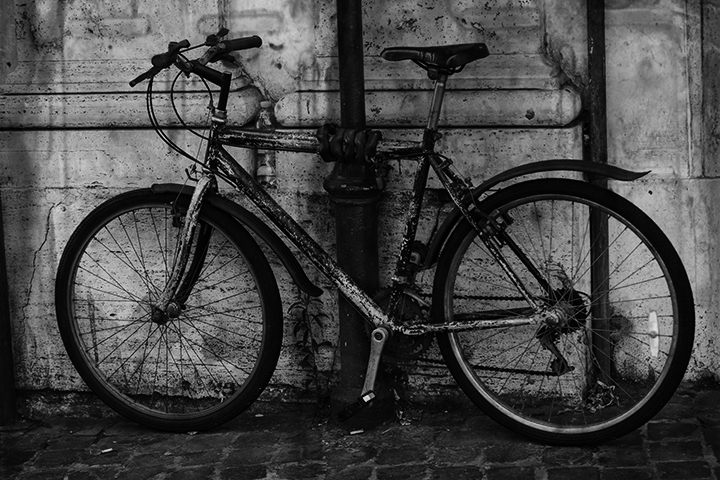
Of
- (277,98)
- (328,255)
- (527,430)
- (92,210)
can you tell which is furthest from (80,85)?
(527,430)

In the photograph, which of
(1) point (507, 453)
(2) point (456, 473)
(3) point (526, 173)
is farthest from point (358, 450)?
(3) point (526, 173)

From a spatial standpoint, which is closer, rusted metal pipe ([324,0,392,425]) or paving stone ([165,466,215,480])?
paving stone ([165,466,215,480])

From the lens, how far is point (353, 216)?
4637 millimetres

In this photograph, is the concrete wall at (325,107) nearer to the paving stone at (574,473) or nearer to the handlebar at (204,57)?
the handlebar at (204,57)

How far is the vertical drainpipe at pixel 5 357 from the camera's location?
5043 mm

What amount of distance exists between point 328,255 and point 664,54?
161 cm

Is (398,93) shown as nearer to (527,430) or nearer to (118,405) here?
(527,430)

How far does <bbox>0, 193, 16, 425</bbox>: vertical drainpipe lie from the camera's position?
504 cm

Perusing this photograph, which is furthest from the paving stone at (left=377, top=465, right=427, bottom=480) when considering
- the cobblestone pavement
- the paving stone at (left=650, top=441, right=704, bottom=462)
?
the paving stone at (left=650, top=441, right=704, bottom=462)

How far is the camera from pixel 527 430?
4.48 metres

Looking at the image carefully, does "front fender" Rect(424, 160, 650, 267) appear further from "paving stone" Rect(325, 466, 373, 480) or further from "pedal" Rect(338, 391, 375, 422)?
"paving stone" Rect(325, 466, 373, 480)

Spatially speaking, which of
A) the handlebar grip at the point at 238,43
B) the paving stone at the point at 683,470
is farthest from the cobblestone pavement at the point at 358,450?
the handlebar grip at the point at 238,43

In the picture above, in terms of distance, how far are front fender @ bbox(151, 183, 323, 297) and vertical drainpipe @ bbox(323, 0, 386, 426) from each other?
0.19 m

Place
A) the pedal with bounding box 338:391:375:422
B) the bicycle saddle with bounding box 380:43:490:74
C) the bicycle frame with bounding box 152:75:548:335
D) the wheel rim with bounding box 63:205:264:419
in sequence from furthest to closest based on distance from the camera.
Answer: the wheel rim with bounding box 63:205:264:419
the pedal with bounding box 338:391:375:422
the bicycle frame with bounding box 152:75:548:335
the bicycle saddle with bounding box 380:43:490:74
